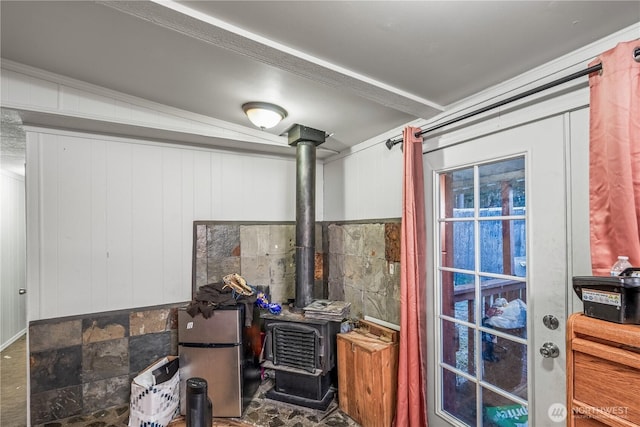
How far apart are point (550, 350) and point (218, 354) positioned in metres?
2.09

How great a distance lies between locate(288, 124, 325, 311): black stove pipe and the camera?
8.95 feet

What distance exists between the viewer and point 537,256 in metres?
1.56

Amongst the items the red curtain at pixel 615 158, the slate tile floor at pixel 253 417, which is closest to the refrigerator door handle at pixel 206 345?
the slate tile floor at pixel 253 417

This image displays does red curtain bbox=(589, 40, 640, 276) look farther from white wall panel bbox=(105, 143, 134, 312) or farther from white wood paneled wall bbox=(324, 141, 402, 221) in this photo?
white wall panel bbox=(105, 143, 134, 312)

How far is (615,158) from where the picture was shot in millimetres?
1183

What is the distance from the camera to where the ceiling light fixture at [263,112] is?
7.36 ft

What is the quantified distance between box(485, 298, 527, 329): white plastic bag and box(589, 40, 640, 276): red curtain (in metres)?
0.50

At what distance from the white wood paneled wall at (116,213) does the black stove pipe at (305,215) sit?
2.20ft

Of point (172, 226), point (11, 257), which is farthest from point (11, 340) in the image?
point (172, 226)

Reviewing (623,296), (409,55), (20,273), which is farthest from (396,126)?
(20,273)

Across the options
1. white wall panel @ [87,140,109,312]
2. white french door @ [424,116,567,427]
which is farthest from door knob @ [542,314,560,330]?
white wall panel @ [87,140,109,312]

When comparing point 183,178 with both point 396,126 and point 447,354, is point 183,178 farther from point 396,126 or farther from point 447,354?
point 447,354

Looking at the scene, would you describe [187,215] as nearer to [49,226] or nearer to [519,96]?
[49,226]

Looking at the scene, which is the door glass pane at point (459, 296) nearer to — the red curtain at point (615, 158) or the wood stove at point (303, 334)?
the red curtain at point (615, 158)
